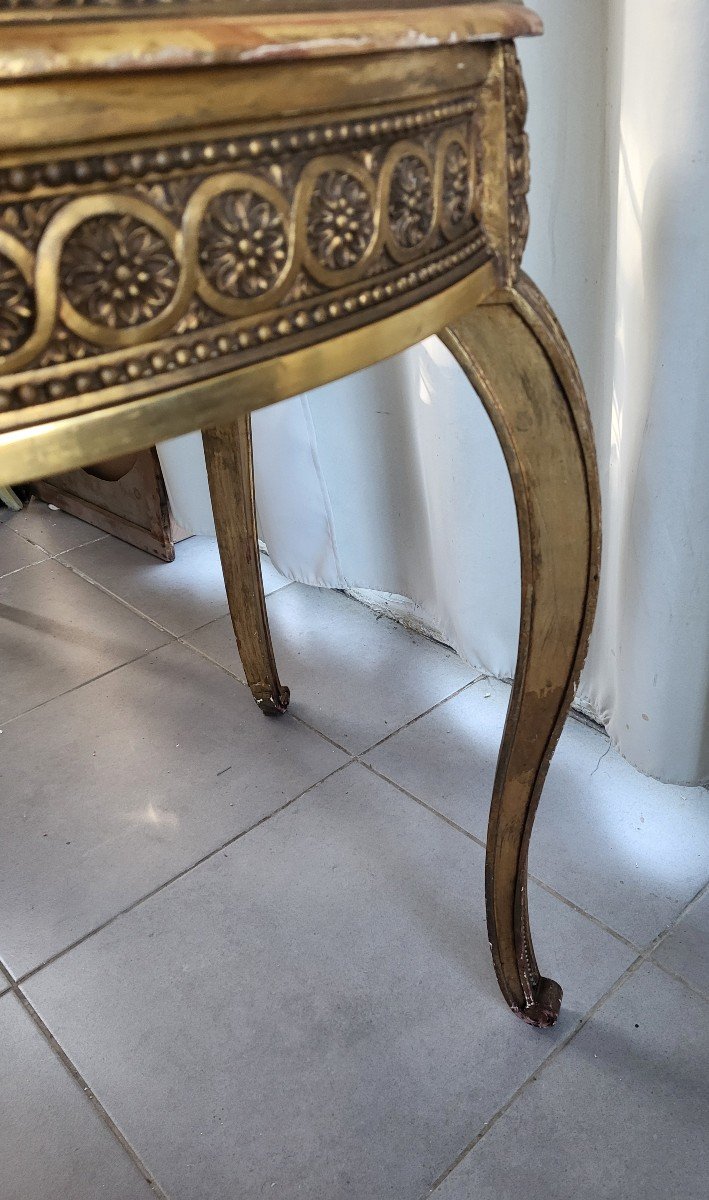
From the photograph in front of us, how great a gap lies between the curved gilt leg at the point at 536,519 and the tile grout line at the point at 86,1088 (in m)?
0.33

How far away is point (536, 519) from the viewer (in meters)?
0.50

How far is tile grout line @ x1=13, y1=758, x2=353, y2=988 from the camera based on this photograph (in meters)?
0.84

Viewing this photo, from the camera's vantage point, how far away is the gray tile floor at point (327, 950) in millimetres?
660

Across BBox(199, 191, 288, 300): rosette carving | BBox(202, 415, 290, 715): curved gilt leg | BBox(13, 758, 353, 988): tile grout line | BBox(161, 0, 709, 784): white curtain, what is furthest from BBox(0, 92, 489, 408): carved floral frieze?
BBox(13, 758, 353, 988): tile grout line

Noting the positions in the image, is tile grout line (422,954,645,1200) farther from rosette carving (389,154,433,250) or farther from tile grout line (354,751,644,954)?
rosette carving (389,154,433,250)

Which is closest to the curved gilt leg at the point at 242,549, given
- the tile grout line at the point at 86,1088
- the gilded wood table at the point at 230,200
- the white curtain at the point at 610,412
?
the white curtain at the point at 610,412

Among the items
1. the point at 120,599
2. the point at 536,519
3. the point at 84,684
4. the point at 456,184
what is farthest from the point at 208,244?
the point at 120,599

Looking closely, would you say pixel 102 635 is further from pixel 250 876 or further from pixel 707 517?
pixel 707 517

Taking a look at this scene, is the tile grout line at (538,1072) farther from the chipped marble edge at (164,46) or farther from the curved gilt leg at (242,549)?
the chipped marble edge at (164,46)

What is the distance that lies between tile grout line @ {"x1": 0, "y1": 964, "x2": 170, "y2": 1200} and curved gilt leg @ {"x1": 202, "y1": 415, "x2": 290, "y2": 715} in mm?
421

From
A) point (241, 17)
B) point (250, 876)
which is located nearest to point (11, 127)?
point (241, 17)

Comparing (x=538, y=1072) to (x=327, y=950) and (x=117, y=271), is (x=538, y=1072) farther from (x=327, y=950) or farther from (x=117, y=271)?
(x=117, y=271)

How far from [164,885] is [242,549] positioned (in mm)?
369

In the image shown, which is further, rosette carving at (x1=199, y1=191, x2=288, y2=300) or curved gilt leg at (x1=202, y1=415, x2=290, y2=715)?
curved gilt leg at (x1=202, y1=415, x2=290, y2=715)
